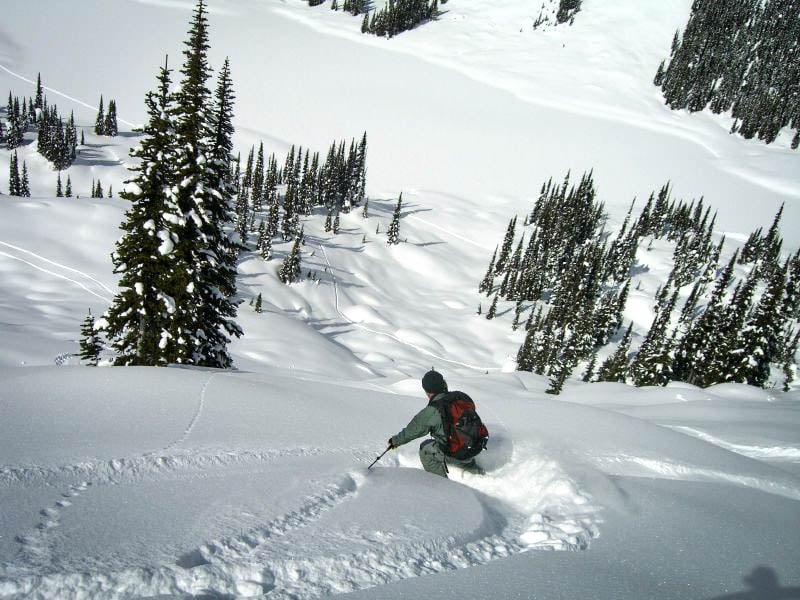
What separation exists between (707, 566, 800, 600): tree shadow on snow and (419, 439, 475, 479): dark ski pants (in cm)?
303

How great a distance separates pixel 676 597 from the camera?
A: 10.6 ft

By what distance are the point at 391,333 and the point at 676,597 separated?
6063cm

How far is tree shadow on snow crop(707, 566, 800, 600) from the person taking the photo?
3355 mm

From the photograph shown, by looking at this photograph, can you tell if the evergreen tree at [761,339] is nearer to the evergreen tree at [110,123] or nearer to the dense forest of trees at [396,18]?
the evergreen tree at [110,123]

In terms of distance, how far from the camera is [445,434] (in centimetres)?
554

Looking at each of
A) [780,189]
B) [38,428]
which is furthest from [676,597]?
[780,189]

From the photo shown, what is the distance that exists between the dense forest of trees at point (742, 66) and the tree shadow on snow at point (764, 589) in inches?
7457

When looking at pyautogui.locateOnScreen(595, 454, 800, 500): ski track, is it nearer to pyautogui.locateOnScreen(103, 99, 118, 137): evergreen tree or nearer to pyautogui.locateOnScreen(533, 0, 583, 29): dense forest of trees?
pyautogui.locateOnScreen(103, 99, 118, 137): evergreen tree

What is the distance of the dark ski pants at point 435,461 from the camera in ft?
18.6

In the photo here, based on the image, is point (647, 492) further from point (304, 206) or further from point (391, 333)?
point (304, 206)

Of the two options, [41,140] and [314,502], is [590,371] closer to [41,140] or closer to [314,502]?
[314,502]

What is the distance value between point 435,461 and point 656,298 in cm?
9144

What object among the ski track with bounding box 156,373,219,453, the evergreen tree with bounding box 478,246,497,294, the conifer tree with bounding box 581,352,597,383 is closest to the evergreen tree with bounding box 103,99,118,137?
the evergreen tree with bounding box 478,246,497,294

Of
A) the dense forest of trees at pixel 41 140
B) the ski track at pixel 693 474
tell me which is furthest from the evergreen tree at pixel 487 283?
the dense forest of trees at pixel 41 140
